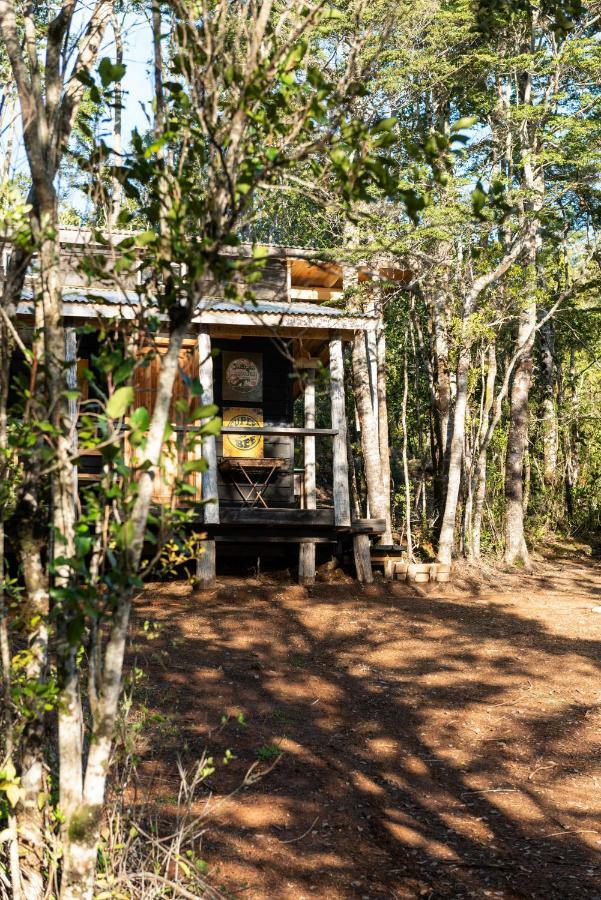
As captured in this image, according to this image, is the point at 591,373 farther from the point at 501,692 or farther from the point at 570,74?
the point at 501,692

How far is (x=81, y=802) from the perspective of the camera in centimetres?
357

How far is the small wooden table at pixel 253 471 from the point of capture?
14.2 meters

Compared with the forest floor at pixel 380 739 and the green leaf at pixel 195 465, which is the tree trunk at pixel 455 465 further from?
the green leaf at pixel 195 465

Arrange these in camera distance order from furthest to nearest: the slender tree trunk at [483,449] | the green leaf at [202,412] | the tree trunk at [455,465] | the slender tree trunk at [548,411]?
the slender tree trunk at [548,411] → the slender tree trunk at [483,449] → the tree trunk at [455,465] → the green leaf at [202,412]

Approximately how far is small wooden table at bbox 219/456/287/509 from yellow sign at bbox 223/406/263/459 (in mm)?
292

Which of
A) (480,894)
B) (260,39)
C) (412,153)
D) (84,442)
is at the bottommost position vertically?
(480,894)

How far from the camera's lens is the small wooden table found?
1422 centimetres

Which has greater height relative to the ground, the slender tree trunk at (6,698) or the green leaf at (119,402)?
the green leaf at (119,402)

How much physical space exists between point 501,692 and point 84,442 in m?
6.13

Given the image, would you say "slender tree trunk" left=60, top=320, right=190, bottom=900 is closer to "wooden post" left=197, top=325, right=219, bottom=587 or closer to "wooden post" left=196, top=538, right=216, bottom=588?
"wooden post" left=197, top=325, right=219, bottom=587

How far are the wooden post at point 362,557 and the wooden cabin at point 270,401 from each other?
0.05 feet

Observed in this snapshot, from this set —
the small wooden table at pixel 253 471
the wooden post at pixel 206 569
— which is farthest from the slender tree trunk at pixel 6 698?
the small wooden table at pixel 253 471

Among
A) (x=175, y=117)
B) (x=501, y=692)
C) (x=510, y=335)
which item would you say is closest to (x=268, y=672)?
(x=501, y=692)

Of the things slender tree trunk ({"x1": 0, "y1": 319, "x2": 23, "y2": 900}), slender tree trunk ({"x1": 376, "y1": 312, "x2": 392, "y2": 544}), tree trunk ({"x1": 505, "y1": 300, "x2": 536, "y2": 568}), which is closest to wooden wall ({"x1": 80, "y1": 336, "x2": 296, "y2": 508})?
slender tree trunk ({"x1": 376, "y1": 312, "x2": 392, "y2": 544})
